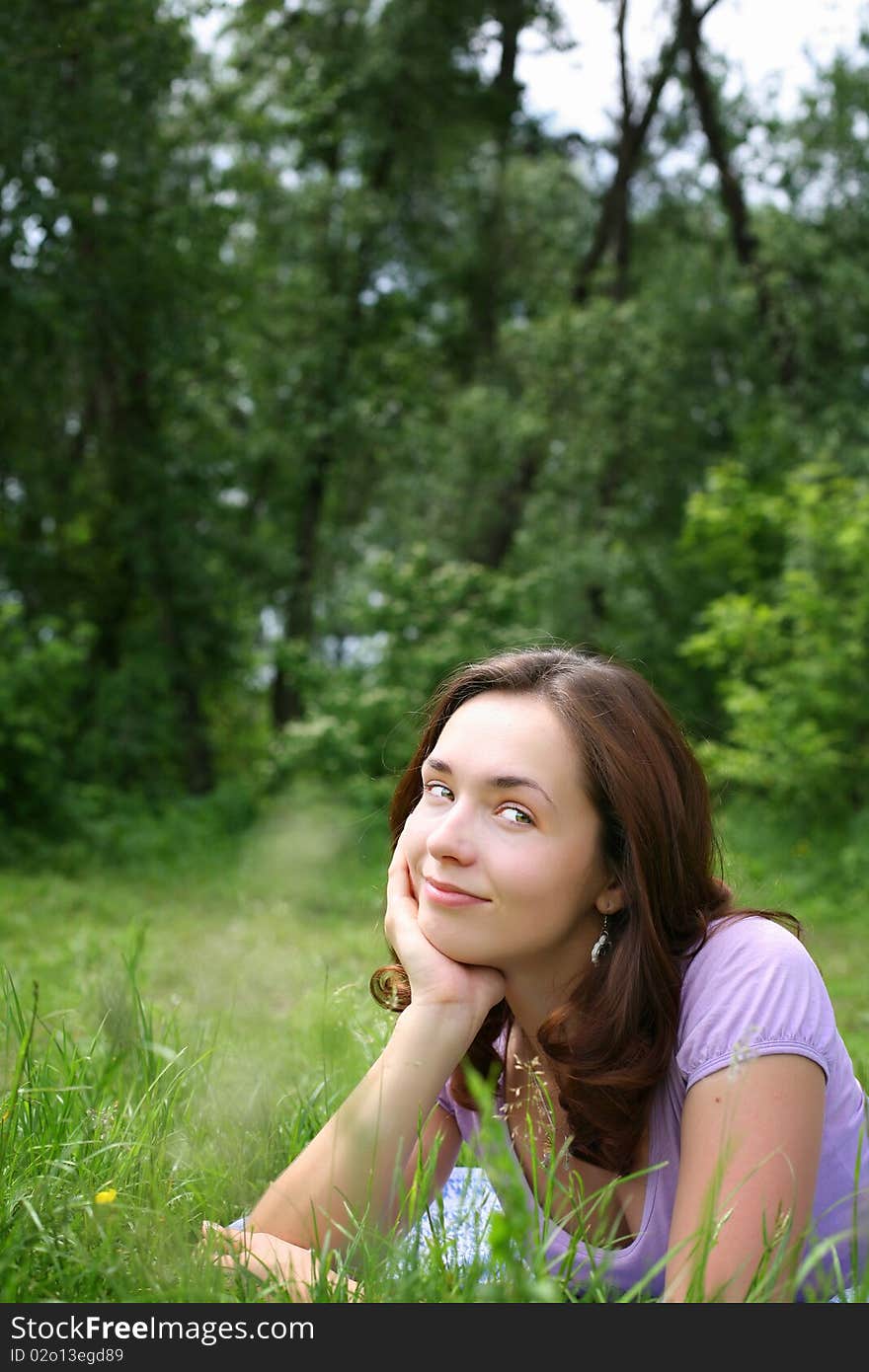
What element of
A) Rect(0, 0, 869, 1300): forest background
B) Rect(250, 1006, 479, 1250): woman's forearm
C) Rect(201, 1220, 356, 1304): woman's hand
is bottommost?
Rect(201, 1220, 356, 1304): woman's hand

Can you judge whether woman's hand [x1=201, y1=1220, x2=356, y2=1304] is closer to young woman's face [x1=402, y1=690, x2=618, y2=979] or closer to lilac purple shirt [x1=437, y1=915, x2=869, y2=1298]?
lilac purple shirt [x1=437, y1=915, x2=869, y2=1298]

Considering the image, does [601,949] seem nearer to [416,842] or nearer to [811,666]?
[416,842]

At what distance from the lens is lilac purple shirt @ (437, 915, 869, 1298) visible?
1667 millimetres

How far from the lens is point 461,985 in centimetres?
186

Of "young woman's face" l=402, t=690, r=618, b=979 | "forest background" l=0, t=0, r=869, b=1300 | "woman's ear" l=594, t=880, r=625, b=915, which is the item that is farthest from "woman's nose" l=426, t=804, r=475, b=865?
"forest background" l=0, t=0, r=869, b=1300

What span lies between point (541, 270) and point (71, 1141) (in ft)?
50.6

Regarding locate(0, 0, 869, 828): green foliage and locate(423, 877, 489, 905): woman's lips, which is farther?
locate(0, 0, 869, 828): green foliage

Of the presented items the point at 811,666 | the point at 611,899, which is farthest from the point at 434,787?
the point at 811,666

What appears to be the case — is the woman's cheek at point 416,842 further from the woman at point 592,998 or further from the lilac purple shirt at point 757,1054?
the lilac purple shirt at point 757,1054

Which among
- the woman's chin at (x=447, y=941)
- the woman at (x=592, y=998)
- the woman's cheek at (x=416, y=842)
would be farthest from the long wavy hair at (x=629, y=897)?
the woman's cheek at (x=416, y=842)

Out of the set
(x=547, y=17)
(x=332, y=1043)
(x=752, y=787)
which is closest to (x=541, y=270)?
(x=547, y=17)

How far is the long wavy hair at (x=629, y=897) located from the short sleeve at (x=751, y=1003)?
0.21 ft

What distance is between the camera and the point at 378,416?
14.1 meters
